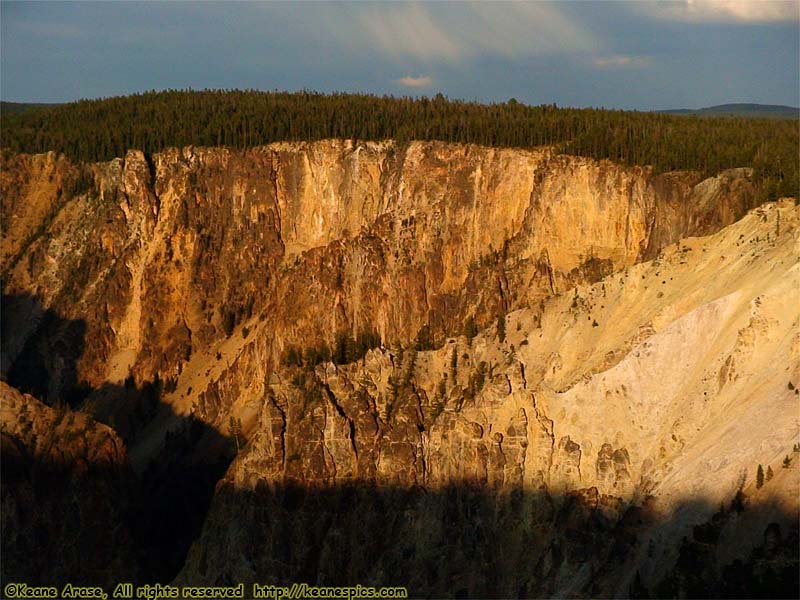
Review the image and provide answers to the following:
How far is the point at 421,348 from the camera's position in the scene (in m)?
73.9

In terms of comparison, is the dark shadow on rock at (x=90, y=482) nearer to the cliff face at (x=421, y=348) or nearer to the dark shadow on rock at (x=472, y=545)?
the cliff face at (x=421, y=348)

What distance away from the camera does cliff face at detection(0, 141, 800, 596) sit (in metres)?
58.6

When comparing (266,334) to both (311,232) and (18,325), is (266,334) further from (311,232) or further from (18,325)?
A: (18,325)

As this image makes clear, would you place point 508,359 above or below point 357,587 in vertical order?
above

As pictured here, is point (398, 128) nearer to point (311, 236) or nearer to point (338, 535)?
point (311, 236)

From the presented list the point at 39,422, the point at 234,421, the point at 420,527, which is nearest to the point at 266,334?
the point at 234,421

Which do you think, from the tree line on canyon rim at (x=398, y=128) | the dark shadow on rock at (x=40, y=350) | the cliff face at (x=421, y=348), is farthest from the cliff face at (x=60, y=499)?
the tree line on canyon rim at (x=398, y=128)

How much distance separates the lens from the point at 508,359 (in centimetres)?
6844

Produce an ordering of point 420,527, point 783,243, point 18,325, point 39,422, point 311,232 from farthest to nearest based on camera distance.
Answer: point 18,325
point 311,232
point 39,422
point 420,527
point 783,243

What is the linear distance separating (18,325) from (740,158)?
51553mm

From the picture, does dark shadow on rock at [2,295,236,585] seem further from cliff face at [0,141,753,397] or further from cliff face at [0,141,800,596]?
cliff face at [0,141,753,397]

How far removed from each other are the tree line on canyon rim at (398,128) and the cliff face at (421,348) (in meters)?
1.68

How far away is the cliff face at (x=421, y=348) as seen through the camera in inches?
2306

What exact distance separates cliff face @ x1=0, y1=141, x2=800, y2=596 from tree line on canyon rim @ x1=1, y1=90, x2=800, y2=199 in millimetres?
1682
